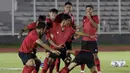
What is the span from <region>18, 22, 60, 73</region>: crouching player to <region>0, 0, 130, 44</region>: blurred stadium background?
19093mm

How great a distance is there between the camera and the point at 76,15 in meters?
32.0

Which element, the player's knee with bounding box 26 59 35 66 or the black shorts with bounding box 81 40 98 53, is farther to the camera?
the black shorts with bounding box 81 40 98 53

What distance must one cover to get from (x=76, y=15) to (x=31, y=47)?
2197 cm

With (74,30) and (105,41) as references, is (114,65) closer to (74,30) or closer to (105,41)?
(74,30)

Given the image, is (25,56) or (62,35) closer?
(25,56)

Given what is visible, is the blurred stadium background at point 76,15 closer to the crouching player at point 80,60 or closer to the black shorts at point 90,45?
the black shorts at point 90,45

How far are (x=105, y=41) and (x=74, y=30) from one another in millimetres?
19330

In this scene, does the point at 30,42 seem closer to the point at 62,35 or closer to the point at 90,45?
the point at 62,35

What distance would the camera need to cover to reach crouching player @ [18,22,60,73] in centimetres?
998

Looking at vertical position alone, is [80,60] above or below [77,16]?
below

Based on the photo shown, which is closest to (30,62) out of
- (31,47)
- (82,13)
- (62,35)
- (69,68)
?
(31,47)

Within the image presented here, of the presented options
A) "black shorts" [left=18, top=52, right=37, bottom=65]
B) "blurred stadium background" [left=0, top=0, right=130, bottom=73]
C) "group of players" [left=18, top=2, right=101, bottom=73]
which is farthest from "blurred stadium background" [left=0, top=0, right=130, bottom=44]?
"black shorts" [left=18, top=52, right=37, bottom=65]

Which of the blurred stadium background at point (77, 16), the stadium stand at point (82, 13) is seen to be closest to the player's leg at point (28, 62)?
the blurred stadium background at point (77, 16)

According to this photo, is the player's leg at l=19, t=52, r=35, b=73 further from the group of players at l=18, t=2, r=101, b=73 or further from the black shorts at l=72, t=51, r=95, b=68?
the black shorts at l=72, t=51, r=95, b=68
